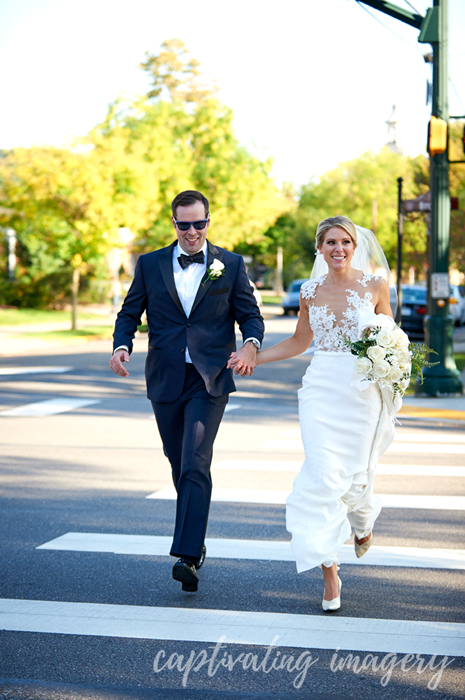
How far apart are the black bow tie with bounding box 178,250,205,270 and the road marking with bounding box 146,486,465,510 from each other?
8.27 ft

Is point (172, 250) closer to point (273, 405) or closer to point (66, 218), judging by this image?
point (273, 405)

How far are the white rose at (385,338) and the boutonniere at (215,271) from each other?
3.32 ft

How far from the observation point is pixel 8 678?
3.49 metres

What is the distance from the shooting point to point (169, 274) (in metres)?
4.77

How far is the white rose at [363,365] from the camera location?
416 centimetres

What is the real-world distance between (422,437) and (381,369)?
5.71 meters

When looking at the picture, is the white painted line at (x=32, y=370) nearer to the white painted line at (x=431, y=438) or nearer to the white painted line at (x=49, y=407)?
the white painted line at (x=49, y=407)

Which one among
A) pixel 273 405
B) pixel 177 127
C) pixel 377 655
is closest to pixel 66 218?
pixel 273 405

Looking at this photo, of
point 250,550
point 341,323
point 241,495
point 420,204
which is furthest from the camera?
point 420,204

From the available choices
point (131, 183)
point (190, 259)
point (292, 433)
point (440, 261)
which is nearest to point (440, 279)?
point (440, 261)

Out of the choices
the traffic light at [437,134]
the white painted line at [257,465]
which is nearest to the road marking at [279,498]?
the white painted line at [257,465]

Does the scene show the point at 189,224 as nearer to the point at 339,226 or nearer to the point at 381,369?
the point at 339,226

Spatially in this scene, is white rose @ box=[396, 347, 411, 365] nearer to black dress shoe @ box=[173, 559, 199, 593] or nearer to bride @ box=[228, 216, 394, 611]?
bride @ box=[228, 216, 394, 611]

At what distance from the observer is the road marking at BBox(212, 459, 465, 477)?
25.1ft
